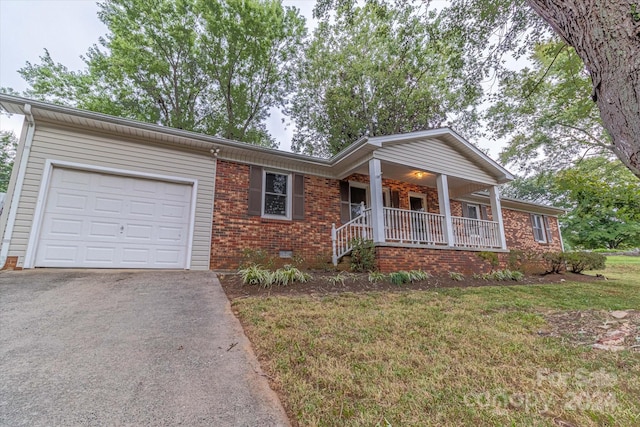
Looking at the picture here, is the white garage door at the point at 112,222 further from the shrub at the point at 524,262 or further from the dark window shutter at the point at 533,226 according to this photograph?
the dark window shutter at the point at 533,226

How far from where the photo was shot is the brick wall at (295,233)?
7.13 meters

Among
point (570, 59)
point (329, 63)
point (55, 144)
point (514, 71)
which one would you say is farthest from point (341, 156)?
point (329, 63)

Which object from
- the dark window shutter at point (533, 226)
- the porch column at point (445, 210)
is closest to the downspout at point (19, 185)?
the porch column at point (445, 210)

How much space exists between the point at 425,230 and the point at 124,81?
16099mm

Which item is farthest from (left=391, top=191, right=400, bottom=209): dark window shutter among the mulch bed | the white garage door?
the white garage door

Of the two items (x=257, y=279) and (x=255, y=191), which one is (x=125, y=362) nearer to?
(x=257, y=279)

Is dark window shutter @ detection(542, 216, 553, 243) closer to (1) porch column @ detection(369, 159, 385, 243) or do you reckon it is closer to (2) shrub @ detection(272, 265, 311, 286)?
(1) porch column @ detection(369, 159, 385, 243)

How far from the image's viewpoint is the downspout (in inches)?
207

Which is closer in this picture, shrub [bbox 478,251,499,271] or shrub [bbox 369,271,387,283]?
shrub [bbox 369,271,387,283]

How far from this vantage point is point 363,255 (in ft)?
24.0

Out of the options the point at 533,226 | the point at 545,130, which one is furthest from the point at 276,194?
the point at 545,130

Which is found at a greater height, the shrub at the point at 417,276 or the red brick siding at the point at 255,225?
the red brick siding at the point at 255,225

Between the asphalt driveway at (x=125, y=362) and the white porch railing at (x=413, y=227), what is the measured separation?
17.4 ft

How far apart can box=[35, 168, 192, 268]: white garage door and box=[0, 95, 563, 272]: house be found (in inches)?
0.8
